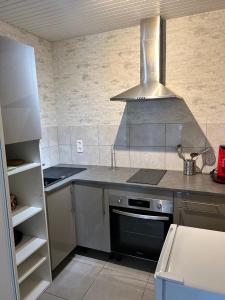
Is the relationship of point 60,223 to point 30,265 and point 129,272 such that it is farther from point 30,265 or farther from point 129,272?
point 129,272

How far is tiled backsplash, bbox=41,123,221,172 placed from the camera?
6.90 feet

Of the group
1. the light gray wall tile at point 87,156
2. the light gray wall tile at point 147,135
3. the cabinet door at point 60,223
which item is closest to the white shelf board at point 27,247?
the cabinet door at point 60,223

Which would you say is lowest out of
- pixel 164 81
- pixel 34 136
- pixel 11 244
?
pixel 11 244

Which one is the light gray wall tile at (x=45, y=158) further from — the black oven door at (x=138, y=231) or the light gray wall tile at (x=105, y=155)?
the black oven door at (x=138, y=231)

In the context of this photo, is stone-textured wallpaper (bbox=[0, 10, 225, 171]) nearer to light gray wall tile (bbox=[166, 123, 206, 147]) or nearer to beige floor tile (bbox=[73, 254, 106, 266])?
light gray wall tile (bbox=[166, 123, 206, 147])

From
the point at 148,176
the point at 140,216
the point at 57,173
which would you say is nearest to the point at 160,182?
the point at 148,176

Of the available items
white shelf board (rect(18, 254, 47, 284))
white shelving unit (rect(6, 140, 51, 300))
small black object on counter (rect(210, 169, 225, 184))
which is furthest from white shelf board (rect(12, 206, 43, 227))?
small black object on counter (rect(210, 169, 225, 184))

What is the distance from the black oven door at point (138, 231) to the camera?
1850 mm

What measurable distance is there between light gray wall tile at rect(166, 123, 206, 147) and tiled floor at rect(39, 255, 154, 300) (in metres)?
1.25

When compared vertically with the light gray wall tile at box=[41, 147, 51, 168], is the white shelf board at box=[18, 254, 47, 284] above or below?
below

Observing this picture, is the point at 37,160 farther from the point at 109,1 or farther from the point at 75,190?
the point at 109,1

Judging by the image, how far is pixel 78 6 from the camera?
1738 millimetres

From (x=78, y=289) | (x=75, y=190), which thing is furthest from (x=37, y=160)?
(x=78, y=289)

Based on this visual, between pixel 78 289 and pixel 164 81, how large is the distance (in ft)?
6.60
